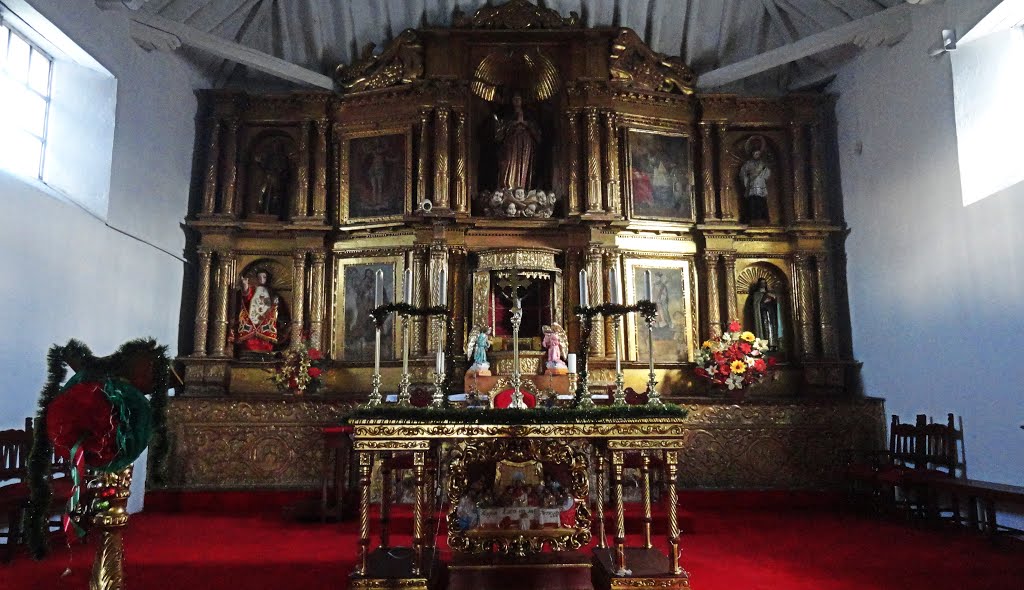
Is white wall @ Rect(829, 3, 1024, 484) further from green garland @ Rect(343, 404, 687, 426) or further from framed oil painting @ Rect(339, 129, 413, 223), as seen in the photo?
framed oil painting @ Rect(339, 129, 413, 223)

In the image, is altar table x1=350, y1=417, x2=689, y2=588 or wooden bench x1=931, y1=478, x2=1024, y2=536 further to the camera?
wooden bench x1=931, y1=478, x2=1024, y2=536

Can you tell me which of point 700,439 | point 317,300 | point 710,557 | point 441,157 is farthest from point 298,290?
point 710,557

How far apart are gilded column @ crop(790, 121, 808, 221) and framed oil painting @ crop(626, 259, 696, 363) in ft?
6.84

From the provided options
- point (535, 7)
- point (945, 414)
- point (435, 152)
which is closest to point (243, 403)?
point (435, 152)

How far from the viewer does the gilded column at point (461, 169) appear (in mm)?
10469

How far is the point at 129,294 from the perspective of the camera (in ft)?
28.8

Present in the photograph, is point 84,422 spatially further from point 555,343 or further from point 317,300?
point 317,300

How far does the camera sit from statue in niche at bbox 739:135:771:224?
11.1m

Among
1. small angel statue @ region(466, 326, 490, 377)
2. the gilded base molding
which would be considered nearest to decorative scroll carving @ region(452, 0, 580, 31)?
small angel statue @ region(466, 326, 490, 377)

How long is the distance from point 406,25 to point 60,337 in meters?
7.06

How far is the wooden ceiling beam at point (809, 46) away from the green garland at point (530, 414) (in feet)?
23.6

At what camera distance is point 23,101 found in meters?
7.48

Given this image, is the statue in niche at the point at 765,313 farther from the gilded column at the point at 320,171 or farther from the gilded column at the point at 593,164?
the gilded column at the point at 320,171

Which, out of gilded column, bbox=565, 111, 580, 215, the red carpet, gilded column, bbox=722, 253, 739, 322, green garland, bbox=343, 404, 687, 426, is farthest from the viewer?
gilded column, bbox=722, 253, 739, 322
